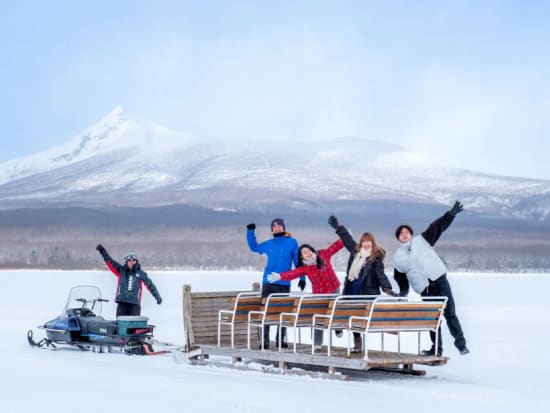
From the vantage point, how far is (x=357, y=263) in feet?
36.0

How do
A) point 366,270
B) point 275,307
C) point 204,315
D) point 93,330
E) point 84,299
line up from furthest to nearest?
point 84,299, point 93,330, point 204,315, point 275,307, point 366,270

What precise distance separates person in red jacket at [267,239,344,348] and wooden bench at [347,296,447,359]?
1.36 meters

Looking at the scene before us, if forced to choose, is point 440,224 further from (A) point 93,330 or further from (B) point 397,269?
(A) point 93,330

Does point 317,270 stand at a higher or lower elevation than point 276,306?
higher

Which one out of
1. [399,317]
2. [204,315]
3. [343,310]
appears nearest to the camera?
[399,317]

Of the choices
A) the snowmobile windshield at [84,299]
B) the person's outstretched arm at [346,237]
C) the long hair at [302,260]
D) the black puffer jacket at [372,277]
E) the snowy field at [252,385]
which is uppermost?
the person's outstretched arm at [346,237]

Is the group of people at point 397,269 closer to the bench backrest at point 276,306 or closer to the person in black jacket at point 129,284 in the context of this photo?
the bench backrest at point 276,306

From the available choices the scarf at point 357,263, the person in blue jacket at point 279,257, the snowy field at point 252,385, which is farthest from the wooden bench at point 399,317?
the person in blue jacket at point 279,257

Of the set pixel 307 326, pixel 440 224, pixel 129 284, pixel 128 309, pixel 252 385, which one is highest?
pixel 440 224

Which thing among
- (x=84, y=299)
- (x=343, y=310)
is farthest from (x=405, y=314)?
(x=84, y=299)

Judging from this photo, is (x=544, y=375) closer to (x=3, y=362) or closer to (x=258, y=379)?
(x=258, y=379)

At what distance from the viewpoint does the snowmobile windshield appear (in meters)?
14.3

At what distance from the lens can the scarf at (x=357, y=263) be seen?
35.7ft

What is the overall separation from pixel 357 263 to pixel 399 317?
3.66 feet
